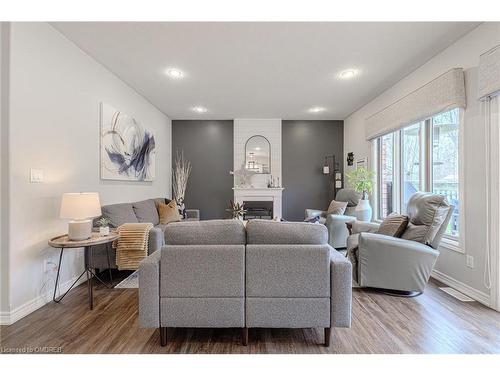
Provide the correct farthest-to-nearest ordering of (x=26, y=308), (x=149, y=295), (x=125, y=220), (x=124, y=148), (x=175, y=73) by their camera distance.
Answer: (x=124, y=148) → (x=175, y=73) → (x=125, y=220) → (x=26, y=308) → (x=149, y=295)

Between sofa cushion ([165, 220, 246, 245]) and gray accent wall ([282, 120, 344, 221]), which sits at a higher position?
gray accent wall ([282, 120, 344, 221])

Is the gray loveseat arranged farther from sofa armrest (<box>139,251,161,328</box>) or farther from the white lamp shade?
sofa armrest (<box>139,251,161,328</box>)

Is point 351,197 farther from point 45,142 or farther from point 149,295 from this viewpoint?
point 45,142

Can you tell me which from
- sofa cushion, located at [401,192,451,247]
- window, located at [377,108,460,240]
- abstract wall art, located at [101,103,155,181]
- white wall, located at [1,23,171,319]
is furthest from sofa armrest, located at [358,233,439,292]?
abstract wall art, located at [101,103,155,181]

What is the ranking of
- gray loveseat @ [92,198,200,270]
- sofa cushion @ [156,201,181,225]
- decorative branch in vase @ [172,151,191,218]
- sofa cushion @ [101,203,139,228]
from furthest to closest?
1. decorative branch in vase @ [172,151,191,218]
2. sofa cushion @ [156,201,181,225]
3. sofa cushion @ [101,203,139,228]
4. gray loveseat @ [92,198,200,270]

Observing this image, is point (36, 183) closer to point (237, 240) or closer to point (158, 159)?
point (237, 240)

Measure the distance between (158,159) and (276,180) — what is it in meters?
2.70

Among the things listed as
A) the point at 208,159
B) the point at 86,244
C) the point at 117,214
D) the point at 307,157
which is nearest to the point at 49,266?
the point at 86,244

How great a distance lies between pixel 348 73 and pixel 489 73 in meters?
1.62

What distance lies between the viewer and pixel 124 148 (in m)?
4.01

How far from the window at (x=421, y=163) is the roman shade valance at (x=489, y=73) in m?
0.51

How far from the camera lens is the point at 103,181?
3559mm

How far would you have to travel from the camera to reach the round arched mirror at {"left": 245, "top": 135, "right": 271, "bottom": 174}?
6336mm

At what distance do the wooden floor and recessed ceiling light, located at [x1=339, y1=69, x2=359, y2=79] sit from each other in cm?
291
